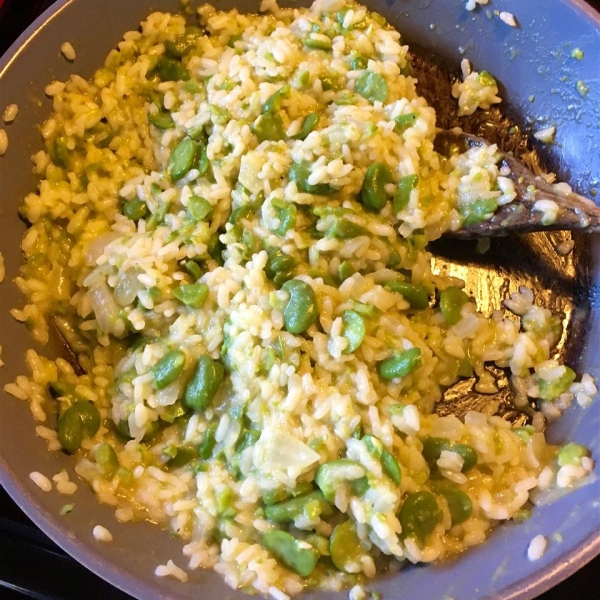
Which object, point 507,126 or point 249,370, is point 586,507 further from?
point 507,126

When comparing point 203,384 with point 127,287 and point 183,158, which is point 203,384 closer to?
point 127,287

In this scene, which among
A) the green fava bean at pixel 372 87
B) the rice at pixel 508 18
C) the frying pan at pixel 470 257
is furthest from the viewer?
the rice at pixel 508 18

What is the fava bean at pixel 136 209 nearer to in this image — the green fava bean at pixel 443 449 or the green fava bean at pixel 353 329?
the green fava bean at pixel 353 329

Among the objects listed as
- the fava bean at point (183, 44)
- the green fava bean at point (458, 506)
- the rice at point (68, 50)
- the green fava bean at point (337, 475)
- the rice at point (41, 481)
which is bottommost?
the rice at point (41, 481)

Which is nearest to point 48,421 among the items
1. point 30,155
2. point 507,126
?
point 30,155

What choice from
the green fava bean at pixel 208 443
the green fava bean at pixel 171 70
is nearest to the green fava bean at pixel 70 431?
the green fava bean at pixel 208 443

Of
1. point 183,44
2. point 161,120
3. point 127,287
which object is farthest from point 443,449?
point 183,44

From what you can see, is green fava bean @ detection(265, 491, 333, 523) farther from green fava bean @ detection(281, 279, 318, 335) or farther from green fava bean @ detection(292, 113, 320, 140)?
green fava bean @ detection(292, 113, 320, 140)
